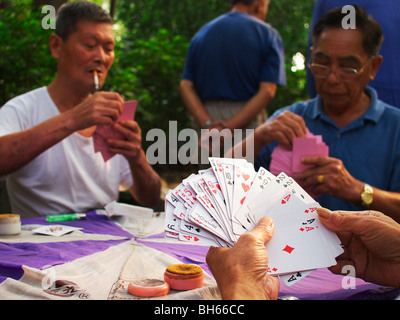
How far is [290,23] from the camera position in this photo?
779 centimetres

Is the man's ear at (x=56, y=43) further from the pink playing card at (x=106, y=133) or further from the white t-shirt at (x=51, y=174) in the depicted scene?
the pink playing card at (x=106, y=133)

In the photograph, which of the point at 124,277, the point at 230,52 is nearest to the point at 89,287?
the point at 124,277

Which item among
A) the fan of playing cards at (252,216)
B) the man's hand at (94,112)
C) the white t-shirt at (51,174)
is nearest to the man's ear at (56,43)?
the white t-shirt at (51,174)

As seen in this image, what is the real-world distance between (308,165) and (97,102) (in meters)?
1.06

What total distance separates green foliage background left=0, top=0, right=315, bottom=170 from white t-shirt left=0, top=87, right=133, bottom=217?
180cm

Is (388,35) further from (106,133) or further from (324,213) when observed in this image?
(324,213)

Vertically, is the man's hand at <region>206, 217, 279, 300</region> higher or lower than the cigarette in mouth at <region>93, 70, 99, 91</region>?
lower

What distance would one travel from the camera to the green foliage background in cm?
407

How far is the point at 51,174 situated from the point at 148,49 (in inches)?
158

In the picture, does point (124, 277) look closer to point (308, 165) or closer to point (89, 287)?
point (89, 287)

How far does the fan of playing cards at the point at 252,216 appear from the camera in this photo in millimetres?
1113

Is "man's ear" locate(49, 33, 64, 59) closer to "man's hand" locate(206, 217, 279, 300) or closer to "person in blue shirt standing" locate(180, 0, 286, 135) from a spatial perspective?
"person in blue shirt standing" locate(180, 0, 286, 135)

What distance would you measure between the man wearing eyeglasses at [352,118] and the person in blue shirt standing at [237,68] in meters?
1.19

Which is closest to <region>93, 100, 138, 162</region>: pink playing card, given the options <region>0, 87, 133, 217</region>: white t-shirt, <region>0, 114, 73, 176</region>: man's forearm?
<region>0, 114, 73, 176</region>: man's forearm
